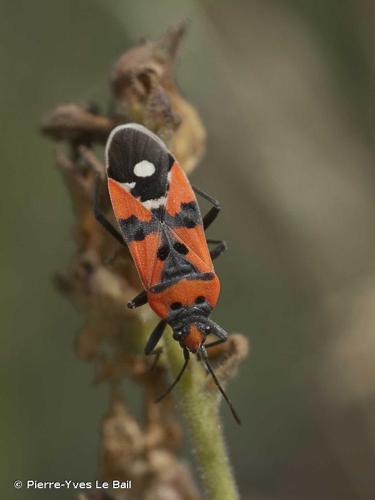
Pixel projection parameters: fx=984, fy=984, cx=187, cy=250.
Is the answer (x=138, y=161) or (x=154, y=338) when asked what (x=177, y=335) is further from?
(x=138, y=161)

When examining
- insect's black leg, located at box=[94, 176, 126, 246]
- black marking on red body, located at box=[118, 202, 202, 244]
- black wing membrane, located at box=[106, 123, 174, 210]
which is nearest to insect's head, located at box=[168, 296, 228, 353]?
black marking on red body, located at box=[118, 202, 202, 244]

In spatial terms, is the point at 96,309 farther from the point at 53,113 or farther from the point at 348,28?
the point at 348,28

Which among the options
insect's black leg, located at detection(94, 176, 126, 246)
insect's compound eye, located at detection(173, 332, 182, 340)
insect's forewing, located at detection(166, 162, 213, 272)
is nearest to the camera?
insect's compound eye, located at detection(173, 332, 182, 340)

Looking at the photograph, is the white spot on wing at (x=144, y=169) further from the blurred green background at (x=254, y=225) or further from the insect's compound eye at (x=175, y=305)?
the blurred green background at (x=254, y=225)

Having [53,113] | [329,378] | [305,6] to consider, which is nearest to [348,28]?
[305,6]

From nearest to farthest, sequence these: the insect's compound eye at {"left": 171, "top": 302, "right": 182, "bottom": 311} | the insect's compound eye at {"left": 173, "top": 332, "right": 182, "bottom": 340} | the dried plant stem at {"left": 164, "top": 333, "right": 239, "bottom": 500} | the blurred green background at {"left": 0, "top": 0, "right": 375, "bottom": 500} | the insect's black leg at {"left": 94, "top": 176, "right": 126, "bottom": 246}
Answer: the dried plant stem at {"left": 164, "top": 333, "right": 239, "bottom": 500} < the insect's compound eye at {"left": 173, "top": 332, "right": 182, "bottom": 340} < the insect's black leg at {"left": 94, "top": 176, "right": 126, "bottom": 246} < the insect's compound eye at {"left": 171, "top": 302, "right": 182, "bottom": 311} < the blurred green background at {"left": 0, "top": 0, "right": 375, "bottom": 500}

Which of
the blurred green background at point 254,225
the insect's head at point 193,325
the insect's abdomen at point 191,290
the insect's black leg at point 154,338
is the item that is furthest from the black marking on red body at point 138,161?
the blurred green background at point 254,225

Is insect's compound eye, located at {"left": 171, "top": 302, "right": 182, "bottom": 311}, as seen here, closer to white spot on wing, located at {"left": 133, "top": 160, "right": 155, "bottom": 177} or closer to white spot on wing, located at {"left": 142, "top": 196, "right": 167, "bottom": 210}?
white spot on wing, located at {"left": 142, "top": 196, "right": 167, "bottom": 210}
